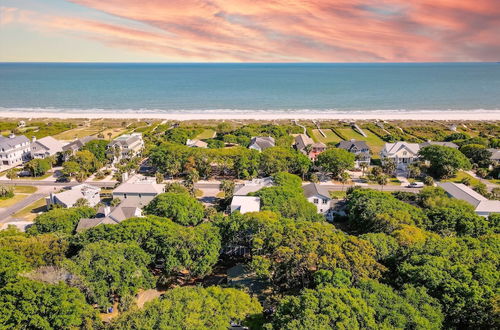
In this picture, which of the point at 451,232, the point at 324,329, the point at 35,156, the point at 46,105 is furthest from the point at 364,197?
the point at 46,105

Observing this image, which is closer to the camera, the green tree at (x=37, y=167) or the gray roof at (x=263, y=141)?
the green tree at (x=37, y=167)

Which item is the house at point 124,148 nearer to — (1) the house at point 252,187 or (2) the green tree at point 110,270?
(1) the house at point 252,187

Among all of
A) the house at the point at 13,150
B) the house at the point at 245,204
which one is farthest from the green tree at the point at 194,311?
the house at the point at 13,150

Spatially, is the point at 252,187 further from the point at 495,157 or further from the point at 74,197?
the point at 495,157

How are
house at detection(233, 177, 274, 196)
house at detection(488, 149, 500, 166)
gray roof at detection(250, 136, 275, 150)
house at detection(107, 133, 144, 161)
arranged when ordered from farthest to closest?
gray roof at detection(250, 136, 275, 150) < house at detection(107, 133, 144, 161) < house at detection(488, 149, 500, 166) < house at detection(233, 177, 274, 196)

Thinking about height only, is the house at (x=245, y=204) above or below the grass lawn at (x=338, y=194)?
above

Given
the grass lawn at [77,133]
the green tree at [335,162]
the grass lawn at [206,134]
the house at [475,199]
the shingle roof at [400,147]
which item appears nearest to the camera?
the house at [475,199]

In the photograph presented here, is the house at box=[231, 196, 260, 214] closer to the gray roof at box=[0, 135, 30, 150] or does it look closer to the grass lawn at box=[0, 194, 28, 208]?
the grass lawn at box=[0, 194, 28, 208]

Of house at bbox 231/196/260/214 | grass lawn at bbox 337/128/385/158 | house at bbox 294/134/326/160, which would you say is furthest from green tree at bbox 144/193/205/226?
grass lawn at bbox 337/128/385/158
